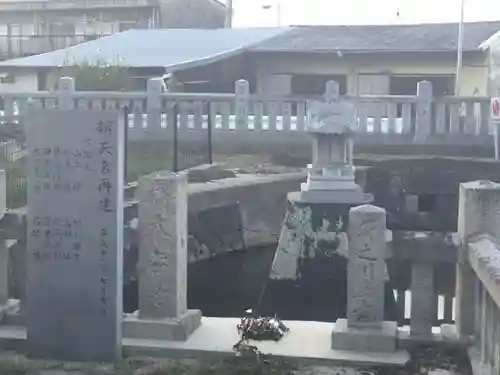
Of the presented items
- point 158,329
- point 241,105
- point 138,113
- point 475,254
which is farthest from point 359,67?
point 475,254

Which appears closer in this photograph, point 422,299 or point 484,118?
point 422,299

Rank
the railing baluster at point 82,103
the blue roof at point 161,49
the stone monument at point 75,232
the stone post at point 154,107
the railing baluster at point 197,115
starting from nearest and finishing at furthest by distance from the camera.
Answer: the stone monument at point 75,232 → the railing baluster at point 197,115 → the stone post at point 154,107 → the railing baluster at point 82,103 → the blue roof at point 161,49

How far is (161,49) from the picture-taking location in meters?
21.0

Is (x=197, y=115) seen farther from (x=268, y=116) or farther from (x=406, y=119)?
(x=406, y=119)

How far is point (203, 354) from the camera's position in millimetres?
5051

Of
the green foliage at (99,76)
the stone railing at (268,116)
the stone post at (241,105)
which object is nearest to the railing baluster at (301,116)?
the stone railing at (268,116)

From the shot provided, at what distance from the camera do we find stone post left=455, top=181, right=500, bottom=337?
16.6 ft

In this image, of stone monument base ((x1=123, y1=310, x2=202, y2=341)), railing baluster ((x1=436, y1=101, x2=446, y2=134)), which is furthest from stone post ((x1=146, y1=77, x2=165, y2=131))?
stone monument base ((x1=123, y1=310, x2=202, y2=341))

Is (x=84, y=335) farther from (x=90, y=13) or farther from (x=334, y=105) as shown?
(x=90, y=13)

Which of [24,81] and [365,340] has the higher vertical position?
[24,81]

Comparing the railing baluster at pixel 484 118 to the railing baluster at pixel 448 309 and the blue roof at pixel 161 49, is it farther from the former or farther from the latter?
the blue roof at pixel 161 49

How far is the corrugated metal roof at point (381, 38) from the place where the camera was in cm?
2073

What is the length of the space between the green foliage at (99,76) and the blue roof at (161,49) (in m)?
0.70

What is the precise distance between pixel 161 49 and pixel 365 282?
16660 mm
